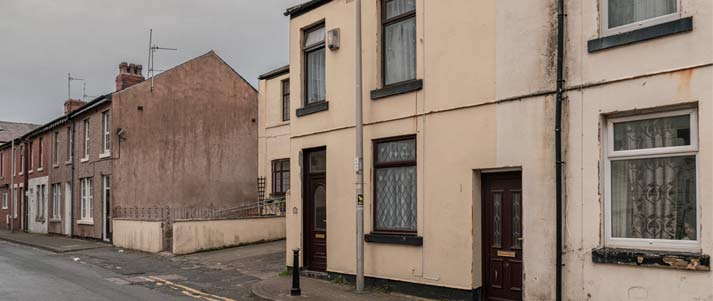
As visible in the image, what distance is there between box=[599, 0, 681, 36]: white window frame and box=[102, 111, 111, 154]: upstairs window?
2127 cm

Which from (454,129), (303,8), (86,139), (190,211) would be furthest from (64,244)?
(454,129)

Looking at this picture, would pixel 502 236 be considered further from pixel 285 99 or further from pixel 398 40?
pixel 285 99

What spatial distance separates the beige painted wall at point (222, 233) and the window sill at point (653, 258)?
14.3m

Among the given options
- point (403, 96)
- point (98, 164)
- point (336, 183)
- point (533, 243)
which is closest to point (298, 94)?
point (336, 183)

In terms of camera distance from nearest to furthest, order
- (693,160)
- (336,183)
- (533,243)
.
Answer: (693,160) < (533,243) < (336,183)

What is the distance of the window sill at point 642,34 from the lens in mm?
7422

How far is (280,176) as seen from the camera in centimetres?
2631

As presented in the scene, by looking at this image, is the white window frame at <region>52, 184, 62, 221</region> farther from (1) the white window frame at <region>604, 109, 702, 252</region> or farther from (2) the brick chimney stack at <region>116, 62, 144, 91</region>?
(1) the white window frame at <region>604, 109, 702, 252</region>

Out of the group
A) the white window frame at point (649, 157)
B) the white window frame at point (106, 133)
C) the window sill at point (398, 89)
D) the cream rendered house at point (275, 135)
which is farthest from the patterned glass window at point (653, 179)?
the white window frame at point (106, 133)

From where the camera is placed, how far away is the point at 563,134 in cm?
861

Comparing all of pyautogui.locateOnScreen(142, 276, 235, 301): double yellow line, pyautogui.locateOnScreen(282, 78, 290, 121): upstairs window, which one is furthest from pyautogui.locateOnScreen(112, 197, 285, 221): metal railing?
pyautogui.locateOnScreen(142, 276, 235, 301): double yellow line

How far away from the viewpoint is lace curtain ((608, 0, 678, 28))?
781 centimetres

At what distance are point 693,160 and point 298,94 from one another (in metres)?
8.28

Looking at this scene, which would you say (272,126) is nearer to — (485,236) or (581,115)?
(485,236)
